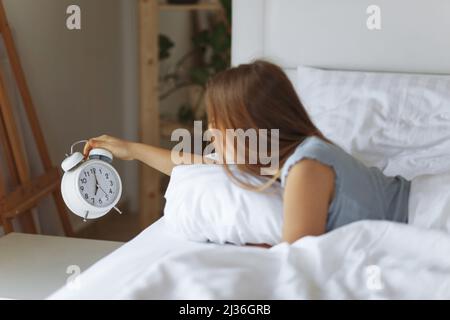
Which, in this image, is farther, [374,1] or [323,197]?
[374,1]

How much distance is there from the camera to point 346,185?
4.30 feet

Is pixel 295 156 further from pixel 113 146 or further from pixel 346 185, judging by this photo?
pixel 113 146

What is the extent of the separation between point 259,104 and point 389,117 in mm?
761

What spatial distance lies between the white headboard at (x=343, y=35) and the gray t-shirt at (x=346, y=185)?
85 centimetres

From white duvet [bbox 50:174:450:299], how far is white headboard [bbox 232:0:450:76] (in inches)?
42.4

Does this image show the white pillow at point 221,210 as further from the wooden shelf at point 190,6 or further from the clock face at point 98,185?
the wooden shelf at point 190,6

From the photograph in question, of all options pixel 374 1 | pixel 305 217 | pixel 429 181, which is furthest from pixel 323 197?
pixel 374 1

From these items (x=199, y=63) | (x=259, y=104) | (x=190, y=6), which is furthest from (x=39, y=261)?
(x=199, y=63)

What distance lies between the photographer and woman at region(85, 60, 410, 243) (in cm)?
126

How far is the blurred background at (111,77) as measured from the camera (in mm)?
2443

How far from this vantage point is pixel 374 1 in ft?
7.13

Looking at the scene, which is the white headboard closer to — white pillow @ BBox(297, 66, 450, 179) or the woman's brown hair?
white pillow @ BBox(297, 66, 450, 179)

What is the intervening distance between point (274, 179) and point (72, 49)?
1.61 m
